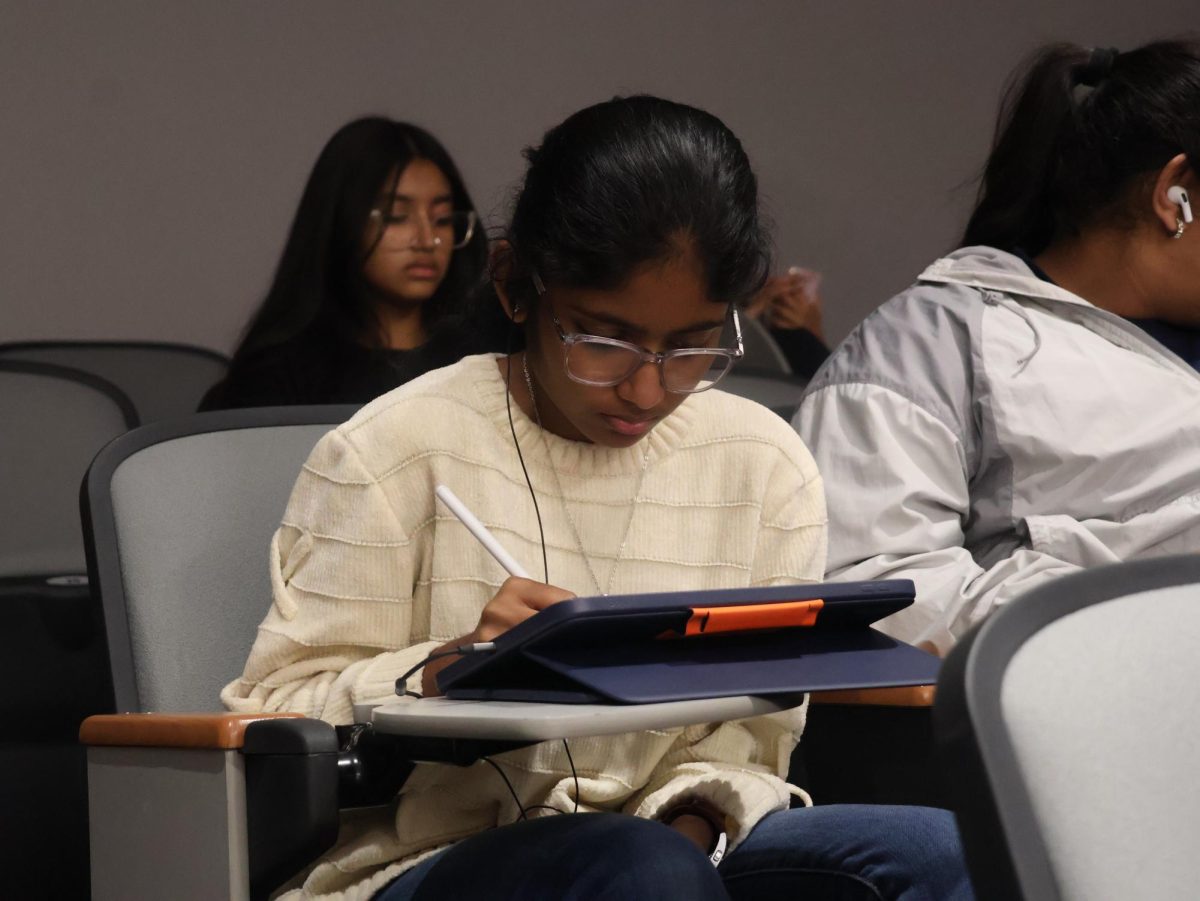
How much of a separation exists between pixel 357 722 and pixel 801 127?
2.15 meters

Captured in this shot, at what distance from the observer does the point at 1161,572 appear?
749mm

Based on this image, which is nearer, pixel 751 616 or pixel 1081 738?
pixel 1081 738

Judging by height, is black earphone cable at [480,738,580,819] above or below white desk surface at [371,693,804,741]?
below

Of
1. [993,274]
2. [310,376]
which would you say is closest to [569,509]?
[993,274]

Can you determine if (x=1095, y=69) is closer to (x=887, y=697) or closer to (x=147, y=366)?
(x=887, y=697)

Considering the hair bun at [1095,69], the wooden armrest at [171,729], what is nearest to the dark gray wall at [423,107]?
the hair bun at [1095,69]

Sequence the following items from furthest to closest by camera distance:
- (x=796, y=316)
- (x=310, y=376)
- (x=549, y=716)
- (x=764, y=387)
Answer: (x=796, y=316) → (x=310, y=376) → (x=764, y=387) → (x=549, y=716)

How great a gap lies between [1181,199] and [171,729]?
4.18ft

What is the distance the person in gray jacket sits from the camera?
167 centimetres

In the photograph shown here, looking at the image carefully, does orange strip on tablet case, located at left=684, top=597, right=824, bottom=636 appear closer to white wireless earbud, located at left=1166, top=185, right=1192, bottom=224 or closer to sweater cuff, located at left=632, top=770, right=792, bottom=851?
sweater cuff, located at left=632, top=770, right=792, bottom=851

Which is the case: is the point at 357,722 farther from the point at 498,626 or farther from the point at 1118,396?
the point at 1118,396

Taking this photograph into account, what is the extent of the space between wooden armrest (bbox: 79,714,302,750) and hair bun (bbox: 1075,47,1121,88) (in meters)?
1.26

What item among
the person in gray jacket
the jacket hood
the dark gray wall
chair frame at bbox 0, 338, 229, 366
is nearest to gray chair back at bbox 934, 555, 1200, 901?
the person in gray jacket

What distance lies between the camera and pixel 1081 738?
66 centimetres
